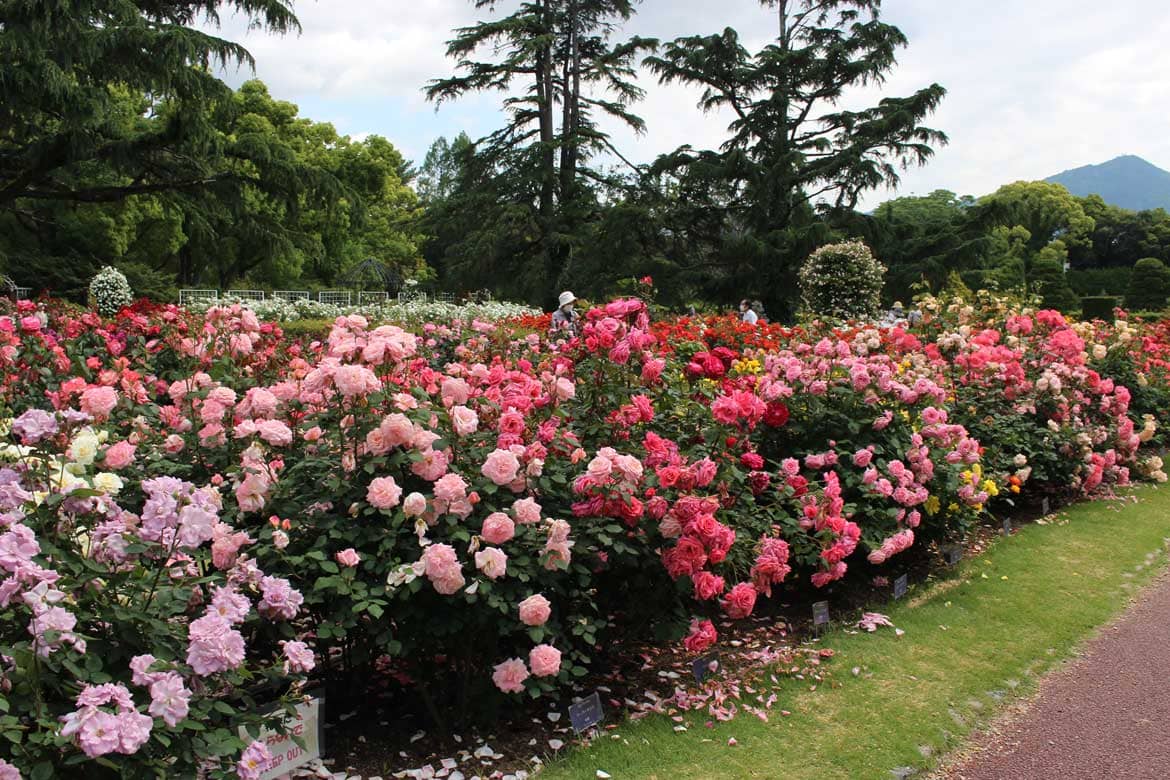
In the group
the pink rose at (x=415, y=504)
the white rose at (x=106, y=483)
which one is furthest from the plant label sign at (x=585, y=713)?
the white rose at (x=106, y=483)

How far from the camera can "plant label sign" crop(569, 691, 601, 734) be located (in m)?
2.58

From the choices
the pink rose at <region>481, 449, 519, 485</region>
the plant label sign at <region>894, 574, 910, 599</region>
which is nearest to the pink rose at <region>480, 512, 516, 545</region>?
the pink rose at <region>481, 449, 519, 485</region>

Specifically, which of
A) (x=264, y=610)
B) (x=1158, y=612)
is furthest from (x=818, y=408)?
(x=264, y=610)

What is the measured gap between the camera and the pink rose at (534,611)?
87.9 inches

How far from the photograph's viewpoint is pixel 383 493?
2.18m

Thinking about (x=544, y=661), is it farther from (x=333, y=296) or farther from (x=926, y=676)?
(x=333, y=296)

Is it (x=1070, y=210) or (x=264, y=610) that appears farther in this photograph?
(x=1070, y=210)

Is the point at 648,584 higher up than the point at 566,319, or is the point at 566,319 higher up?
the point at 566,319

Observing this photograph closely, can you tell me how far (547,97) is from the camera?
72.0 ft

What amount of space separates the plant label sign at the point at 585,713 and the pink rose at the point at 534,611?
0.51 meters

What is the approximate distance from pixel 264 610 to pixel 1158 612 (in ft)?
14.1

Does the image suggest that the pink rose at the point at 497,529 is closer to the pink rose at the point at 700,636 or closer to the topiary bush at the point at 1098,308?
the pink rose at the point at 700,636

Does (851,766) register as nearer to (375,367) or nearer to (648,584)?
(648,584)

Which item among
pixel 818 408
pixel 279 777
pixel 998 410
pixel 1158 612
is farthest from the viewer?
pixel 998 410
